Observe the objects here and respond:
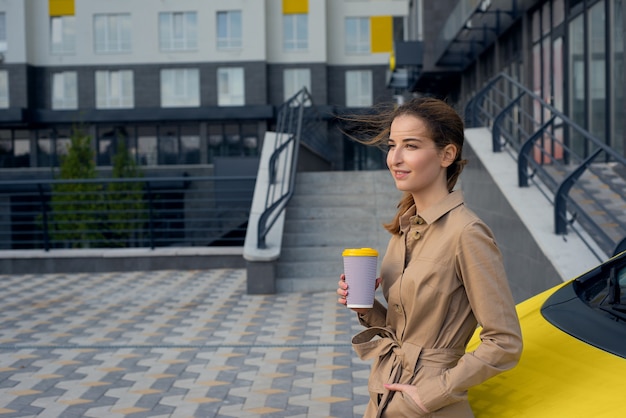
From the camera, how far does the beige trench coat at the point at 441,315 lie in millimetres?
1924

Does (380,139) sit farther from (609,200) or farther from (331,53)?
(331,53)

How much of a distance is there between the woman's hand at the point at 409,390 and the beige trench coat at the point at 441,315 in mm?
15

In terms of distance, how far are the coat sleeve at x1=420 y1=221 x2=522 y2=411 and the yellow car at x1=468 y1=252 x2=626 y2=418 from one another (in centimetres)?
15

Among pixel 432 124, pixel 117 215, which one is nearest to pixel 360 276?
pixel 432 124

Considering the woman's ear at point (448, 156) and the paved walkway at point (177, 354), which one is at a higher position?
the woman's ear at point (448, 156)

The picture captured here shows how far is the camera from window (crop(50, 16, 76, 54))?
128 feet

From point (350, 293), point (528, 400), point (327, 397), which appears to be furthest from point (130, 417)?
point (528, 400)

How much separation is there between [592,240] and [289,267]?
4.84 m

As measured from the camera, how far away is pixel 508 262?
25.0 ft

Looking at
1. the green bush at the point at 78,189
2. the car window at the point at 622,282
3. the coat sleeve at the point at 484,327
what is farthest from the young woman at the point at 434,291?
the green bush at the point at 78,189

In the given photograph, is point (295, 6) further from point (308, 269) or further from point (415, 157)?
point (415, 157)

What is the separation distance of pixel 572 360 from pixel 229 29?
125 feet

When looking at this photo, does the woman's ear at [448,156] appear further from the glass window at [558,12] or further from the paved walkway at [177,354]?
the glass window at [558,12]

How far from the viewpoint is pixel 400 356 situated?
2133 mm
